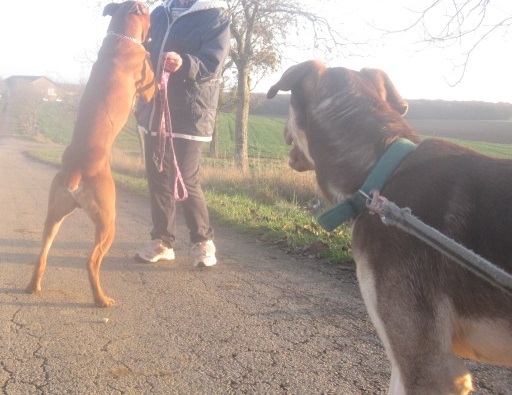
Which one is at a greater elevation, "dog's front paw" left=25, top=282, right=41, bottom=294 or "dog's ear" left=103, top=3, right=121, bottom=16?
"dog's ear" left=103, top=3, right=121, bottom=16

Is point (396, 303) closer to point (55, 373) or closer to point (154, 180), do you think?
point (55, 373)

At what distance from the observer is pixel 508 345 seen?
195 centimetres

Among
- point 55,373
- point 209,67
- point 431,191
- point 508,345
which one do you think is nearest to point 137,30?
point 209,67

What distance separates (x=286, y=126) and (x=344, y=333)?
159 cm

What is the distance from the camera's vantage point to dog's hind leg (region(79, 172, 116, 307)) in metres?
4.15

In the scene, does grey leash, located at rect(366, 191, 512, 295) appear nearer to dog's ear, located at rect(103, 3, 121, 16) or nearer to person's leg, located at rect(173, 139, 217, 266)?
person's leg, located at rect(173, 139, 217, 266)

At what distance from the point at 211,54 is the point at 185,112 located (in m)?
0.60

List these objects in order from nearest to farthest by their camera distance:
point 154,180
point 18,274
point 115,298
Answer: point 115,298
point 18,274
point 154,180

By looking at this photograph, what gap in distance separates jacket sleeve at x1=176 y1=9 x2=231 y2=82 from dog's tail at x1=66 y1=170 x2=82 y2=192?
1389mm

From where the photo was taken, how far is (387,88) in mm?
2873

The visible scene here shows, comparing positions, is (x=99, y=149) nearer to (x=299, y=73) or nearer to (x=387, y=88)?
(x=299, y=73)

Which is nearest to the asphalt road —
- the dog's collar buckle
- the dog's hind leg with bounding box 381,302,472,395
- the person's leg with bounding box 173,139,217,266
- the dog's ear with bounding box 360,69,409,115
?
the person's leg with bounding box 173,139,217,266

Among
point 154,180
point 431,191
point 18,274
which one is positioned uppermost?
point 431,191

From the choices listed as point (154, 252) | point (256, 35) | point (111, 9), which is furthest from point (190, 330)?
point (256, 35)
